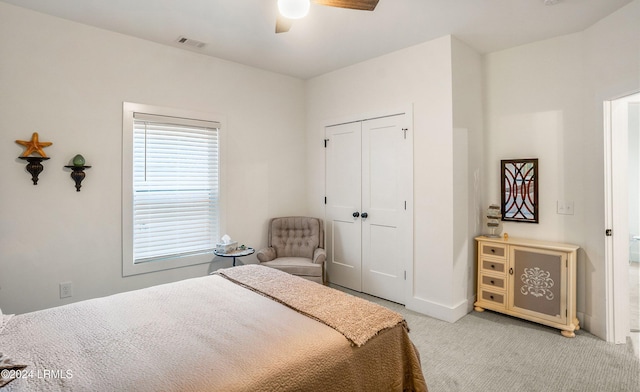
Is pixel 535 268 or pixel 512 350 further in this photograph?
pixel 535 268

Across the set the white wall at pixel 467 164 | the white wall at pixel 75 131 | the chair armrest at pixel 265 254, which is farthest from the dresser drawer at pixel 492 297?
the white wall at pixel 75 131

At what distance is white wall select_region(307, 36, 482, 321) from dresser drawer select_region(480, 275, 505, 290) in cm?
20

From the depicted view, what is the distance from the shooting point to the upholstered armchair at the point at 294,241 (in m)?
3.94

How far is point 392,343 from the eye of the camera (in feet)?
5.71

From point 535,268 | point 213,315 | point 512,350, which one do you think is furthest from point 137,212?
point 535,268

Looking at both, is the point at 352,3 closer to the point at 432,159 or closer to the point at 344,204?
the point at 432,159

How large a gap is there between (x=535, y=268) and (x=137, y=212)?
12.9 ft

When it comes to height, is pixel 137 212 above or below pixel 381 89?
below

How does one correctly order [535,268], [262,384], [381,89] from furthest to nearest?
[381,89] < [535,268] < [262,384]

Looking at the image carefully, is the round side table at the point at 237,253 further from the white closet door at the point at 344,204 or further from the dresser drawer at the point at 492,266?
the dresser drawer at the point at 492,266

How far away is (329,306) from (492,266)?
2.32 metres

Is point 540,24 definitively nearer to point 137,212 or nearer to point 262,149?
point 262,149

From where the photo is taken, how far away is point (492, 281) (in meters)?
3.41

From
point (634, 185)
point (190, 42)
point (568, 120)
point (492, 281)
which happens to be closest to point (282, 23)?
point (190, 42)
